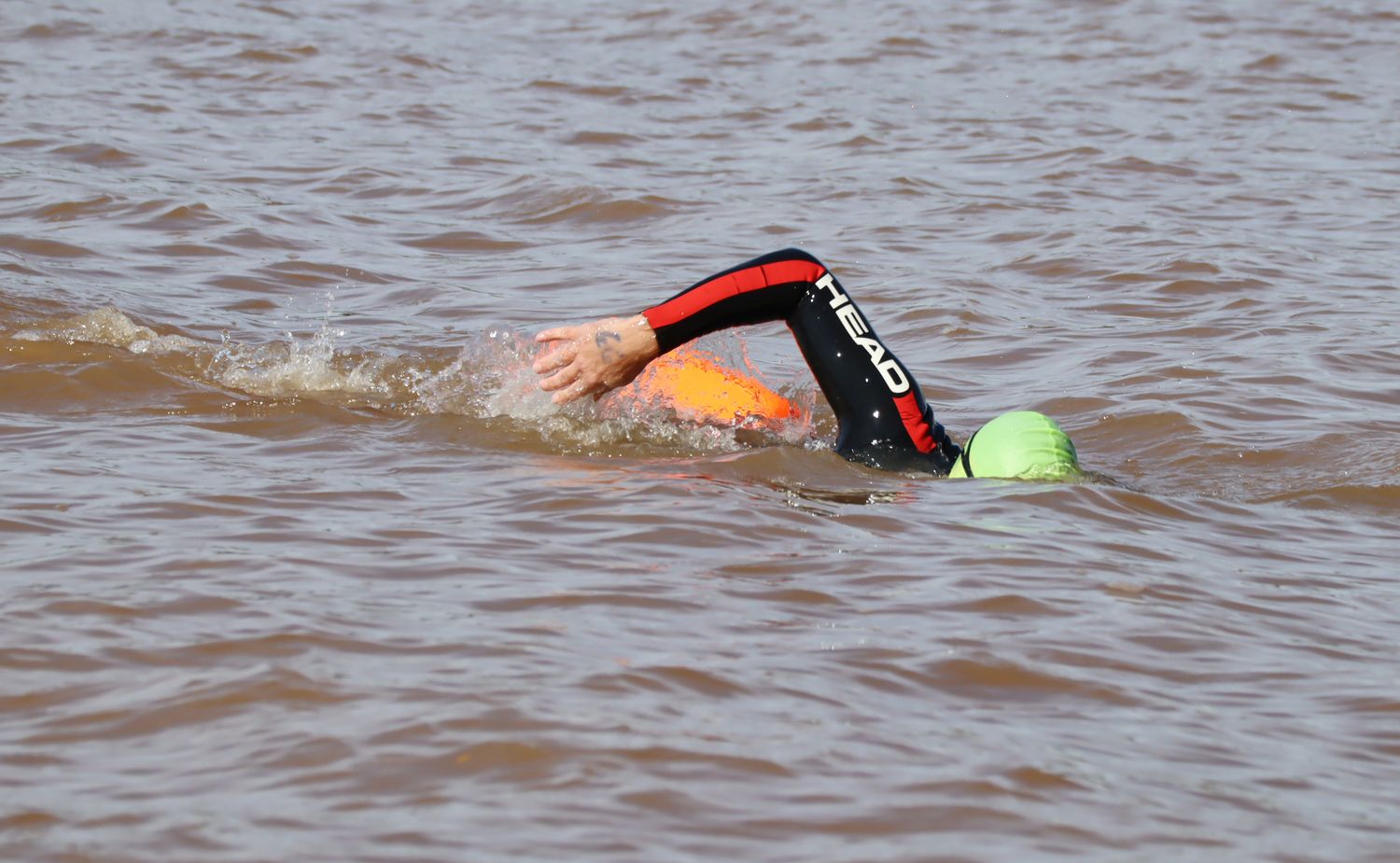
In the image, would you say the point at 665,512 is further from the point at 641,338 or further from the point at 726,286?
the point at 726,286

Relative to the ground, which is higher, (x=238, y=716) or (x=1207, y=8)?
(x=1207, y=8)

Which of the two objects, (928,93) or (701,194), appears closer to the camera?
(701,194)

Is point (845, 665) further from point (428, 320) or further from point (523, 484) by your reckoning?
point (428, 320)

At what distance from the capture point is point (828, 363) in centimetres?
560

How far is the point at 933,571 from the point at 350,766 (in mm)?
1914

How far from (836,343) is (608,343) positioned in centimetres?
80

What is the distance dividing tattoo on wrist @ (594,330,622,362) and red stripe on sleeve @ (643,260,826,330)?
0.12 m

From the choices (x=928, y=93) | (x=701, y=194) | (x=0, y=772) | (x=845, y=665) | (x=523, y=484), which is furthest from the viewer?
(x=928, y=93)

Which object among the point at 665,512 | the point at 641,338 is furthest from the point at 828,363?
the point at 665,512

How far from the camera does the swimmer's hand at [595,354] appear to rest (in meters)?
5.30

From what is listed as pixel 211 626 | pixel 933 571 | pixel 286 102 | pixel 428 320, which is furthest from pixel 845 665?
pixel 286 102

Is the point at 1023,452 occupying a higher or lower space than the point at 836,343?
lower

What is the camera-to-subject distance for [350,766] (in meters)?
3.23

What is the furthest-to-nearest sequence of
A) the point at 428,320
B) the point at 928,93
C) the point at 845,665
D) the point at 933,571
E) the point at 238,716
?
the point at 928,93, the point at 428,320, the point at 933,571, the point at 845,665, the point at 238,716
